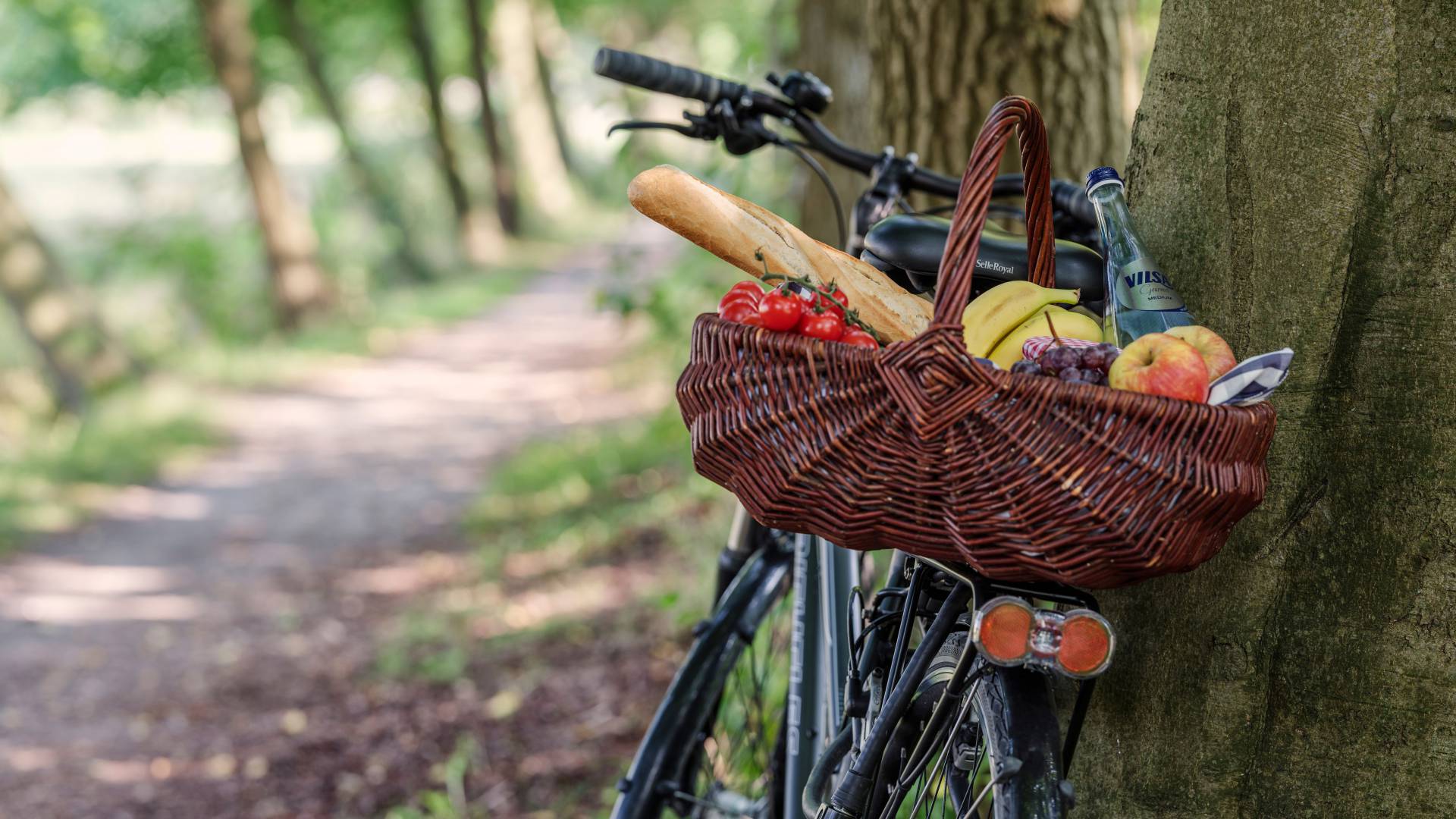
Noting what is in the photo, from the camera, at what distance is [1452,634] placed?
1.56 meters

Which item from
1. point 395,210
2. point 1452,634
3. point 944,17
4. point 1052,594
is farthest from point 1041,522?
point 395,210

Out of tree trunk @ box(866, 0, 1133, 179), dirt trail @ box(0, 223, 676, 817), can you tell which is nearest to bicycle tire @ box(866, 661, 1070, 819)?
tree trunk @ box(866, 0, 1133, 179)

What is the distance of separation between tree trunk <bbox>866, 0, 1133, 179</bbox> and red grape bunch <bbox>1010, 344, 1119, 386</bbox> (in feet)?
6.44

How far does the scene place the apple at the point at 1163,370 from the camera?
1.22 metres

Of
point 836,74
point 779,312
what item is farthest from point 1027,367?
point 836,74

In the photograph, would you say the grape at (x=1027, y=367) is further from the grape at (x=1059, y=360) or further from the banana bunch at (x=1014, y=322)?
the banana bunch at (x=1014, y=322)

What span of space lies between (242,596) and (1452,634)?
18.7 feet

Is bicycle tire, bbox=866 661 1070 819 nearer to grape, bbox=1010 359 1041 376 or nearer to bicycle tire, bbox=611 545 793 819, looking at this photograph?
grape, bbox=1010 359 1041 376

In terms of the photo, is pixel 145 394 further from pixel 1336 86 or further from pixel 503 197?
pixel 503 197

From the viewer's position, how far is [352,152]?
18.1m

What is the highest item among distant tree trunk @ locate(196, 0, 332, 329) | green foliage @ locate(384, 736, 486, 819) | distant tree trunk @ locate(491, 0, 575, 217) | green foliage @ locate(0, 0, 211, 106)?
distant tree trunk @ locate(491, 0, 575, 217)

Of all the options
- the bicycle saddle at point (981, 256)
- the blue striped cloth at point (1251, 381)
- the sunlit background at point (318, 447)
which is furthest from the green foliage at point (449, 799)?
the blue striped cloth at point (1251, 381)

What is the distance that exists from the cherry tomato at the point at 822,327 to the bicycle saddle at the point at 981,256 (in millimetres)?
332

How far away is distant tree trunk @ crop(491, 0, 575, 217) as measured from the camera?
21344 millimetres
